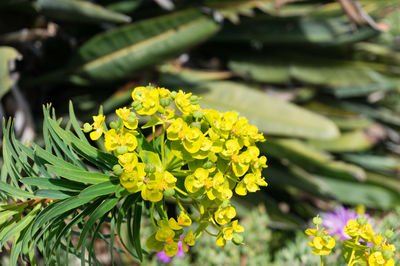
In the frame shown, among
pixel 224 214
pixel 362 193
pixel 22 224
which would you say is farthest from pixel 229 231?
pixel 362 193

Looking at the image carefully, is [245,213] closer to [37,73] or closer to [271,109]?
[271,109]

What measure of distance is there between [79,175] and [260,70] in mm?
1439

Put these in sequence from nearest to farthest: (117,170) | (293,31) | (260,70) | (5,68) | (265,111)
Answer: (117,170)
(5,68)
(265,111)
(293,31)
(260,70)

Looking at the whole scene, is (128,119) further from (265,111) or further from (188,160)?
(265,111)

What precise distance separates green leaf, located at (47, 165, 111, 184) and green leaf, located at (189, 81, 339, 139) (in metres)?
0.89

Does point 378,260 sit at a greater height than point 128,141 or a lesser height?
lesser

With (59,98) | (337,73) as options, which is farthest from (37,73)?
(337,73)

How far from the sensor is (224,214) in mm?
516

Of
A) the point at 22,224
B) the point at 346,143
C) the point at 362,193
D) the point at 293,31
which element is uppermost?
the point at 22,224

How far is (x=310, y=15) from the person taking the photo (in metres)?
1.75

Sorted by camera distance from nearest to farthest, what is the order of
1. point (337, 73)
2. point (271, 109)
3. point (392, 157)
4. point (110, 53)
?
point (110, 53), point (271, 109), point (337, 73), point (392, 157)

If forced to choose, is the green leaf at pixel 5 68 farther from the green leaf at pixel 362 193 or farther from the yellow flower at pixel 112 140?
the green leaf at pixel 362 193

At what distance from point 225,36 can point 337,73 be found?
0.51 meters

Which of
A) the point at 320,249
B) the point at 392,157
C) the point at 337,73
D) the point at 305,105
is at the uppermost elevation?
the point at 320,249
